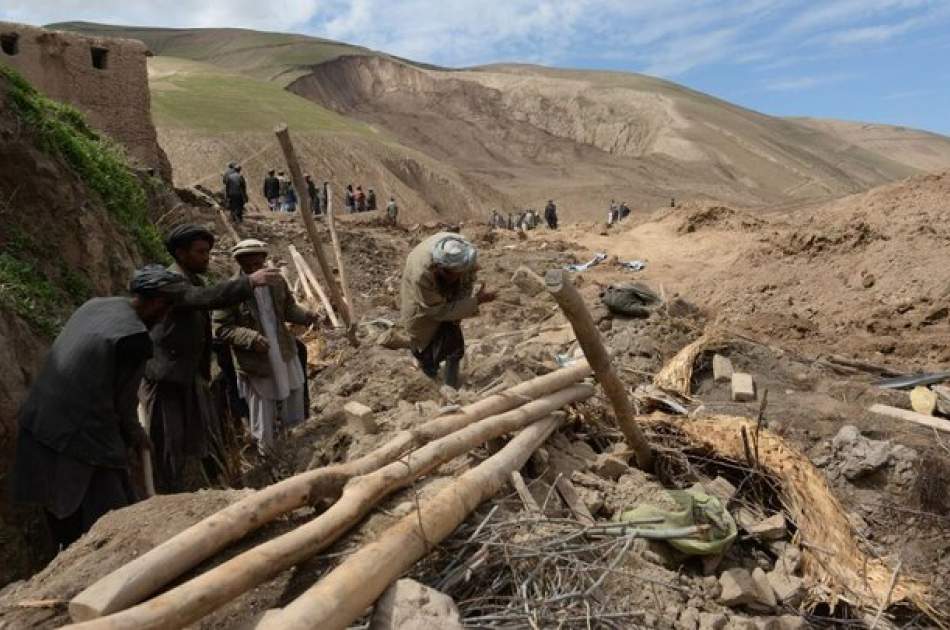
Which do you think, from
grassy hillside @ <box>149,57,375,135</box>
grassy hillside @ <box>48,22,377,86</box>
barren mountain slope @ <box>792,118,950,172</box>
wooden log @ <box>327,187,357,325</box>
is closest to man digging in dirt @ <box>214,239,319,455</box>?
wooden log @ <box>327,187,357,325</box>

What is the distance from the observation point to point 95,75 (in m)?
16.7

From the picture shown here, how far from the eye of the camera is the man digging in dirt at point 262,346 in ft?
15.1

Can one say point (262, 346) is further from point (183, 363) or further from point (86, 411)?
point (86, 411)

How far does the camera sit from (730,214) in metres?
18.6

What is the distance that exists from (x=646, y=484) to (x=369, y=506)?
5.67 feet

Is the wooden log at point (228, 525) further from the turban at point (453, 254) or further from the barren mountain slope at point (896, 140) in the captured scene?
the barren mountain slope at point (896, 140)

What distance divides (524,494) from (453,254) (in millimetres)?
2155

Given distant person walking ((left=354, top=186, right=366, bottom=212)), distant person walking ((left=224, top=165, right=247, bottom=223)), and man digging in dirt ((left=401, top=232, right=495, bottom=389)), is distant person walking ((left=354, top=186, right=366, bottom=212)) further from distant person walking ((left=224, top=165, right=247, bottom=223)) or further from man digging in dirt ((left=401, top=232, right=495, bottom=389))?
man digging in dirt ((left=401, top=232, right=495, bottom=389))

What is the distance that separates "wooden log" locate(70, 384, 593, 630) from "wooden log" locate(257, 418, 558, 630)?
0.15 meters

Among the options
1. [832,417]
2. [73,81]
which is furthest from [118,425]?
[73,81]

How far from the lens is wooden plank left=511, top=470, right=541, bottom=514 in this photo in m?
3.20

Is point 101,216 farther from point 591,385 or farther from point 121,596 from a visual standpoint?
point 121,596

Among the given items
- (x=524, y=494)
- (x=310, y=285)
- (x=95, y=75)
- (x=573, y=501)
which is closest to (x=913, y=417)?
(x=573, y=501)

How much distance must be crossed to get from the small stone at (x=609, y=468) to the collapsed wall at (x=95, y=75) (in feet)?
45.9
